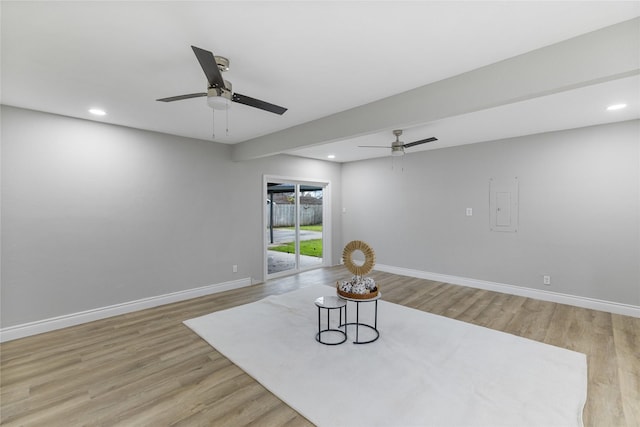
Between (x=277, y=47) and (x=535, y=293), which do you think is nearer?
(x=277, y=47)

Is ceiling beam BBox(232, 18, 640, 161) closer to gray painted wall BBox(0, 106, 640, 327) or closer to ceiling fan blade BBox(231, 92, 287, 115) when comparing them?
ceiling fan blade BBox(231, 92, 287, 115)

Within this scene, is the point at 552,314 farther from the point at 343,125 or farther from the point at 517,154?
the point at 343,125

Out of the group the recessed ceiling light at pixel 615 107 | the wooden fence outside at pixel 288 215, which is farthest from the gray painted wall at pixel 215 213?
the recessed ceiling light at pixel 615 107

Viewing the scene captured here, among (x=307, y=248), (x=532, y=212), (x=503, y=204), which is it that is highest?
(x=503, y=204)

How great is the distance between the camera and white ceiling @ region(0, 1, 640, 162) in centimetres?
157

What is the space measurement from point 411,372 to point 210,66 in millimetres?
2803

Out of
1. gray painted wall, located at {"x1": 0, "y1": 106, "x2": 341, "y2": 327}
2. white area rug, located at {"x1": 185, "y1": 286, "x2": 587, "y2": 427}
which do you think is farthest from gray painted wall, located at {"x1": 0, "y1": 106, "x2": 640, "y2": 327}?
white area rug, located at {"x1": 185, "y1": 286, "x2": 587, "y2": 427}

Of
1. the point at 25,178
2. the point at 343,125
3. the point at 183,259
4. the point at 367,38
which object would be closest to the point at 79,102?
the point at 25,178

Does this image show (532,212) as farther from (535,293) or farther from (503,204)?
(535,293)

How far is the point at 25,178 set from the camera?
123 inches

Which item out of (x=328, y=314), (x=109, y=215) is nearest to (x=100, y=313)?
(x=109, y=215)

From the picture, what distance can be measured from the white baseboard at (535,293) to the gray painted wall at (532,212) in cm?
7

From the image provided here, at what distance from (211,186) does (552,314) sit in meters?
5.34

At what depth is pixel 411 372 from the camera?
242cm
